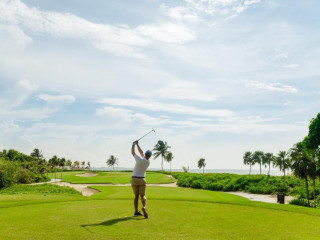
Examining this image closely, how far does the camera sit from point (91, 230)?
774 centimetres

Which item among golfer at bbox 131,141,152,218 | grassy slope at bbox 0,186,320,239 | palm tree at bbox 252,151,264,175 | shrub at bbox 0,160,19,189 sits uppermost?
palm tree at bbox 252,151,264,175

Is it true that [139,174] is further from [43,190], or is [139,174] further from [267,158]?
[267,158]

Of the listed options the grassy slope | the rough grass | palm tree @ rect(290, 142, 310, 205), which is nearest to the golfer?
the grassy slope

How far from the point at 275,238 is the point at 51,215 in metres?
7.47

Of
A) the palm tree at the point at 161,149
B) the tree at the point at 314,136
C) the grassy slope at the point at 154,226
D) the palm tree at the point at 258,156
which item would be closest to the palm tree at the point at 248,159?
the palm tree at the point at 258,156

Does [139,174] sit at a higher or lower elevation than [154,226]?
higher

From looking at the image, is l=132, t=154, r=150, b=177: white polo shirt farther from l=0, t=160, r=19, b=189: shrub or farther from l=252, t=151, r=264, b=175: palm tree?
l=252, t=151, r=264, b=175: palm tree

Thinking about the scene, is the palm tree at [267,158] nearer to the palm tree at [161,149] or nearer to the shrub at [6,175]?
the palm tree at [161,149]

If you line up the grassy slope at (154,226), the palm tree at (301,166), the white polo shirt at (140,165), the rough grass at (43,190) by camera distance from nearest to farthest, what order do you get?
the grassy slope at (154,226), the white polo shirt at (140,165), the rough grass at (43,190), the palm tree at (301,166)

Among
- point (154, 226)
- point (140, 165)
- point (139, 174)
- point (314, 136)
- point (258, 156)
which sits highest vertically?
point (314, 136)

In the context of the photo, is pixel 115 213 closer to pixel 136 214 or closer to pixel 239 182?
pixel 136 214

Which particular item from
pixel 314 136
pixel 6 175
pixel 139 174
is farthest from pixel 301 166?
pixel 6 175

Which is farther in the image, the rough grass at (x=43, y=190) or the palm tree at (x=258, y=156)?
the palm tree at (x=258, y=156)

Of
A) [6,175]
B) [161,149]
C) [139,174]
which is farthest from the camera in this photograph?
[161,149]
